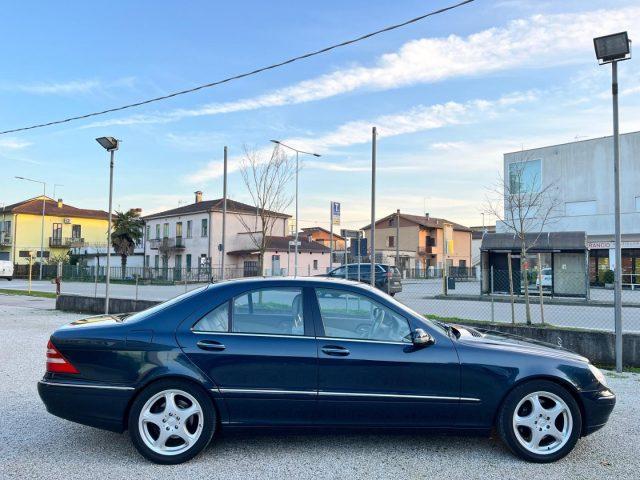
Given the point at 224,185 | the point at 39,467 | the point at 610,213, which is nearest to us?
the point at 39,467

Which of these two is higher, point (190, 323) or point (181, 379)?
point (190, 323)

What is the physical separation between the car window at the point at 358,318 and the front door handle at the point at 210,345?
2.84 ft

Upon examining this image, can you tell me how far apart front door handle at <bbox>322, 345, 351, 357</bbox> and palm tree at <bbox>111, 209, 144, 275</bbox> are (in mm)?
53980

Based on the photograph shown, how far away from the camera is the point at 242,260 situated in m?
53.0

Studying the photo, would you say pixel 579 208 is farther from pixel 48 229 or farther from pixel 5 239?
pixel 5 239

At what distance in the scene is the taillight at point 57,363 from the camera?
4266mm

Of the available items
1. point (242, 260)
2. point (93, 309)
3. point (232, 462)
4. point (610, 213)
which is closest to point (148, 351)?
point (232, 462)

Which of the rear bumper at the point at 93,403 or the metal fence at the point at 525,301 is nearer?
the rear bumper at the point at 93,403

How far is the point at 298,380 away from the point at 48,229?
75347 millimetres

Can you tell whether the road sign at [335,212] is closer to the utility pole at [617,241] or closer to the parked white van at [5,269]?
the utility pole at [617,241]

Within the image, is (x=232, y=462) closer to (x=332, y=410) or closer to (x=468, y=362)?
(x=332, y=410)

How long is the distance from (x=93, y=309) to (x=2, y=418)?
1208 centimetres

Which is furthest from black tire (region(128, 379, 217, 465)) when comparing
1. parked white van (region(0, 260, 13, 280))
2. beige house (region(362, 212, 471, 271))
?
beige house (region(362, 212, 471, 271))

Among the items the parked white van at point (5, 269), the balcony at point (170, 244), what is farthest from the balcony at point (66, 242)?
the balcony at point (170, 244)
